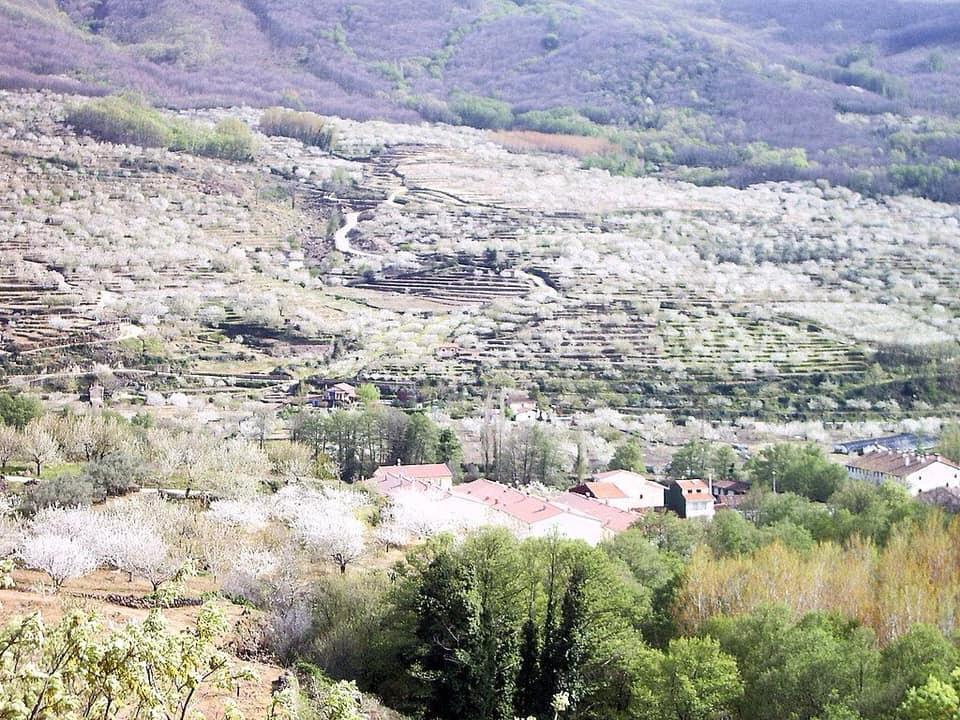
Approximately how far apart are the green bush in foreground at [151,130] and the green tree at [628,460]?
93.1ft

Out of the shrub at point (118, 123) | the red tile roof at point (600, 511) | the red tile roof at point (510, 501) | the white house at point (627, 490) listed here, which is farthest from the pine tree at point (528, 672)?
the shrub at point (118, 123)

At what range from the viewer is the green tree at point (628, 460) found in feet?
74.6

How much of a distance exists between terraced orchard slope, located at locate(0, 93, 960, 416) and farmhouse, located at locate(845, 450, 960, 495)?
6.02m

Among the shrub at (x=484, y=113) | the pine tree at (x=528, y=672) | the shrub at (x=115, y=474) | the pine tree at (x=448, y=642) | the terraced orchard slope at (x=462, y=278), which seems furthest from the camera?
the shrub at (x=484, y=113)

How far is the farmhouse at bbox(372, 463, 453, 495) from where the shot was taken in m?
18.3

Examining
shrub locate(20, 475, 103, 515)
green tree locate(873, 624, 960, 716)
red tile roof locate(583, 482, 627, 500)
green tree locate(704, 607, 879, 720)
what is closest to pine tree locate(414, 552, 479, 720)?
green tree locate(704, 607, 879, 720)

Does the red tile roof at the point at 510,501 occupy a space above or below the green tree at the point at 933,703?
below

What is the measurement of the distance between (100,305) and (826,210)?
33.8m

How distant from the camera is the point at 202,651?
402 centimetres

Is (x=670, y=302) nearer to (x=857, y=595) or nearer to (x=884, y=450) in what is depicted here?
(x=884, y=450)

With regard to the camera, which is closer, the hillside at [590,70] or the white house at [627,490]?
the white house at [627,490]

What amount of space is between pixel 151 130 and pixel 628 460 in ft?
97.8

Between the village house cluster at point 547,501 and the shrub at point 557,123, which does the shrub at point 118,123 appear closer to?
the shrub at point 557,123

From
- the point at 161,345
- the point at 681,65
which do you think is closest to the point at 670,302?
the point at 161,345
